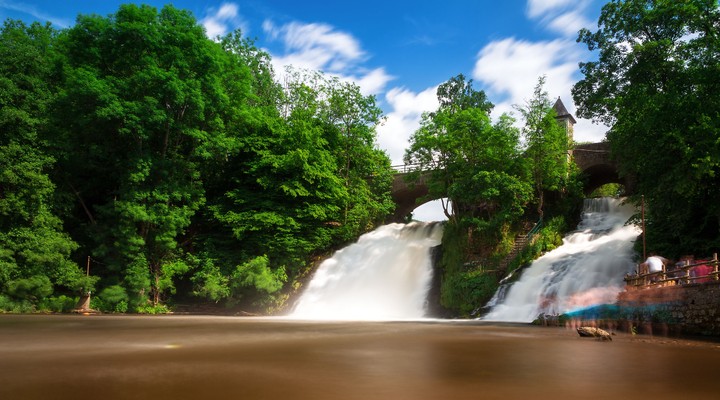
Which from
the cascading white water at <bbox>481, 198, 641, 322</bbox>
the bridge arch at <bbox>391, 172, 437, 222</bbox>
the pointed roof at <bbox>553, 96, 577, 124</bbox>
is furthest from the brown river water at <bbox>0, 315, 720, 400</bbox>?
the pointed roof at <bbox>553, 96, 577, 124</bbox>

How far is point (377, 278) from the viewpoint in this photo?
28125 millimetres

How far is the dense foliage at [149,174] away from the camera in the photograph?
23766 mm

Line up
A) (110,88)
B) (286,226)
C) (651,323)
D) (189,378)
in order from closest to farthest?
(189,378), (651,323), (110,88), (286,226)

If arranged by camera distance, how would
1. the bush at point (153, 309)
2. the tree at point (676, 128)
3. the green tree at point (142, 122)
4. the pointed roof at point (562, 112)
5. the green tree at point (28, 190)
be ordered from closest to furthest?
the tree at point (676, 128) < the green tree at point (28, 190) < the green tree at point (142, 122) < the bush at point (153, 309) < the pointed roof at point (562, 112)

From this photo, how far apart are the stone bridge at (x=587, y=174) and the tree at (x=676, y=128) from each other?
639cm

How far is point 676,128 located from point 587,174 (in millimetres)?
12898

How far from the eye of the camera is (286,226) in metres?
28.5

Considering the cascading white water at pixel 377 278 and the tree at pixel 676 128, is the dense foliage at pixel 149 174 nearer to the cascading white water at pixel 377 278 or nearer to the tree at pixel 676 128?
the cascading white water at pixel 377 278

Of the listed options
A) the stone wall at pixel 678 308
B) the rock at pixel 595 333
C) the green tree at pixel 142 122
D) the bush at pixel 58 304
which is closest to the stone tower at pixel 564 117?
the green tree at pixel 142 122

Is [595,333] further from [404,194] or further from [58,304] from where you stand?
[404,194]

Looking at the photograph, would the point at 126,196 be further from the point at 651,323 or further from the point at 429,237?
the point at 651,323

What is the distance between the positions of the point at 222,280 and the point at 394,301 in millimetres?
9461

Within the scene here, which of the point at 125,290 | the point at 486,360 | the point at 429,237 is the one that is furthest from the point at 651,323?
the point at 125,290

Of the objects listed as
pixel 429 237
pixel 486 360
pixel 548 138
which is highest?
pixel 548 138
